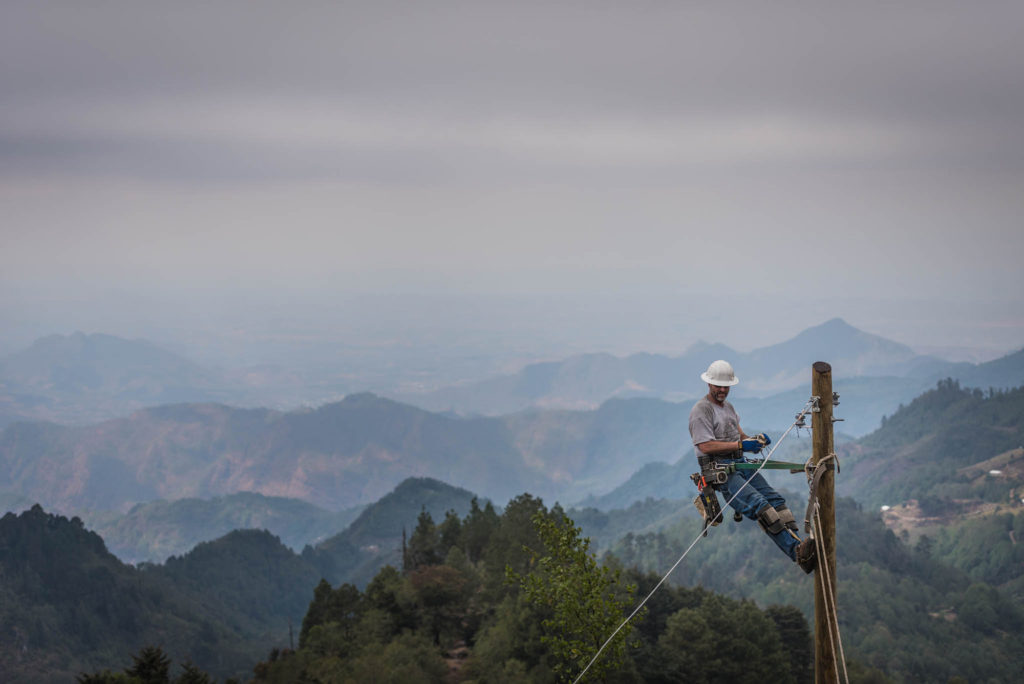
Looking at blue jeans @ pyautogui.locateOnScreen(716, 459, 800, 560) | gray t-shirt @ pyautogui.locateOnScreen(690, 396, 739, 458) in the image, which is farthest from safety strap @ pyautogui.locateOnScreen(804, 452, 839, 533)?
gray t-shirt @ pyautogui.locateOnScreen(690, 396, 739, 458)

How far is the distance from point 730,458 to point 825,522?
7.56ft

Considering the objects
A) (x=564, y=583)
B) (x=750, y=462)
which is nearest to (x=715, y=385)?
(x=750, y=462)

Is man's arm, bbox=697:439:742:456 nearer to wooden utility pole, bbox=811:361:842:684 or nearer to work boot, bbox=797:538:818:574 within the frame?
wooden utility pole, bbox=811:361:842:684

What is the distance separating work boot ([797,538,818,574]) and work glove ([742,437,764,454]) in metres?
1.82

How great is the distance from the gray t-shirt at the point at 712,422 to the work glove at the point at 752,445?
0.62 metres

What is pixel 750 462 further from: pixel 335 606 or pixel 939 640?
pixel 939 640

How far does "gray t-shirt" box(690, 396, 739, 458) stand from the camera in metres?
16.1

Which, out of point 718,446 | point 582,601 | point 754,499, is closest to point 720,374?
point 718,446

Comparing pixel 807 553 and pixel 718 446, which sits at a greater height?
pixel 718 446

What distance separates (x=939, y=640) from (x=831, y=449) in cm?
21543

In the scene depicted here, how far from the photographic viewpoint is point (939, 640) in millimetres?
197000

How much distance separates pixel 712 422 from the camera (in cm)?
1620

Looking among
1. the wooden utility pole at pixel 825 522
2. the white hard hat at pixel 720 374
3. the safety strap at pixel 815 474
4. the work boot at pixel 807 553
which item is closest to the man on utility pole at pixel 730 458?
the white hard hat at pixel 720 374

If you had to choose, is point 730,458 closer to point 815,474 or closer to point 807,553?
point 815,474
